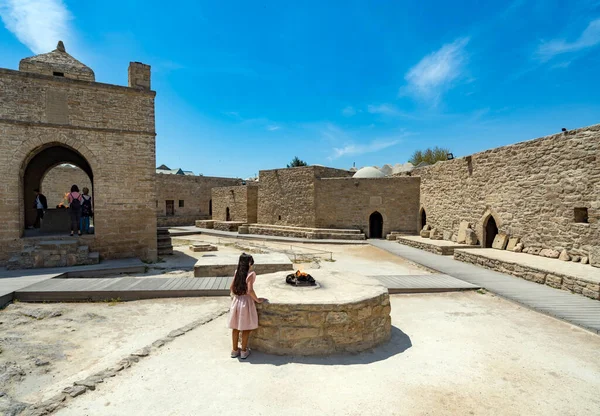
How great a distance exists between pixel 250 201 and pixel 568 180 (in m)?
18.3

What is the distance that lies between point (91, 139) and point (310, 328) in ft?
32.4

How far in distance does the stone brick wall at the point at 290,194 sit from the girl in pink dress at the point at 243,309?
1473 centimetres

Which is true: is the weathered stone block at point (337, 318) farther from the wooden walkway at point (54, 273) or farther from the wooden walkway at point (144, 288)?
the wooden walkway at point (54, 273)

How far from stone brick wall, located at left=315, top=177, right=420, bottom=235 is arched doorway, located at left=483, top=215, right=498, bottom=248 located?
17.4ft

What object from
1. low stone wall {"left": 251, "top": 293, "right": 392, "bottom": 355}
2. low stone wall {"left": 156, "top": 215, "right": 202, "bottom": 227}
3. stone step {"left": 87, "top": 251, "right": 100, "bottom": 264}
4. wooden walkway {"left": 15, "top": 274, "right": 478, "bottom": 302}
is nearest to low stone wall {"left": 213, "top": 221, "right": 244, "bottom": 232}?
low stone wall {"left": 156, "top": 215, "right": 202, "bottom": 227}

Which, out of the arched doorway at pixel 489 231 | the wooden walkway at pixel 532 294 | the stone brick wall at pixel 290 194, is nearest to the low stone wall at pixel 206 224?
the stone brick wall at pixel 290 194

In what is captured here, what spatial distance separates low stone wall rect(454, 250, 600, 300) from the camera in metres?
6.39

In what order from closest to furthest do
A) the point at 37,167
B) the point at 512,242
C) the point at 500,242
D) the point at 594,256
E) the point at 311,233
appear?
the point at 594,256
the point at 512,242
the point at 500,242
the point at 37,167
the point at 311,233

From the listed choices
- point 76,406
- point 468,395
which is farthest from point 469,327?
point 76,406

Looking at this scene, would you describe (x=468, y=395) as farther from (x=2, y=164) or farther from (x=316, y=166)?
(x=316, y=166)

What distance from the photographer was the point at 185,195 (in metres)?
27.4

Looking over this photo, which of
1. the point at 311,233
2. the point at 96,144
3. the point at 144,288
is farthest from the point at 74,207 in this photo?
the point at 311,233

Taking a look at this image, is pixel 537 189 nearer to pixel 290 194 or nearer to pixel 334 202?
pixel 334 202

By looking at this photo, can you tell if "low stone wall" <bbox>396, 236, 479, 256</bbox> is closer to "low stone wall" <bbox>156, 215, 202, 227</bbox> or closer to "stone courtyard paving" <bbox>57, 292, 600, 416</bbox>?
"stone courtyard paving" <bbox>57, 292, 600, 416</bbox>
